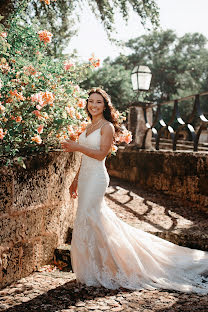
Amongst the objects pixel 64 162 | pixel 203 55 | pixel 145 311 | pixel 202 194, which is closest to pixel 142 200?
pixel 202 194

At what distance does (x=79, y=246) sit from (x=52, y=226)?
0.60 metres

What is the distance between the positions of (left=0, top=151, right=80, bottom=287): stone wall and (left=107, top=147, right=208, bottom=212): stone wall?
92.9 inches

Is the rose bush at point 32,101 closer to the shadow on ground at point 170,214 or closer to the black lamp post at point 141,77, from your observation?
the shadow on ground at point 170,214

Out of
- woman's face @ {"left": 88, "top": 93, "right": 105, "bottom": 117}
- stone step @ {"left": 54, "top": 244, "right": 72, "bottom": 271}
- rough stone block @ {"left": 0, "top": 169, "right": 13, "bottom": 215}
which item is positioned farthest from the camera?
stone step @ {"left": 54, "top": 244, "right": 72, "bottom": 271}

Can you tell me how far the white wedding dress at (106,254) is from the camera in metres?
3.01

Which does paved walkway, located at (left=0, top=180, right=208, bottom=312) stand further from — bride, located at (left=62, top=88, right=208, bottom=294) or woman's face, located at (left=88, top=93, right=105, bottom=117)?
woman's face, located at (left=88, top=93, right=105, bottom=117)

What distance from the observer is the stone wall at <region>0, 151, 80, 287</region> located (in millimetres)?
3006

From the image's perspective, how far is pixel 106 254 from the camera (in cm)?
304

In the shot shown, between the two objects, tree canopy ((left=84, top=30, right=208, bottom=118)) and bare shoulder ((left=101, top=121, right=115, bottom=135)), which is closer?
bare shoulder ((left=101, top=121, right=115, bottom=135))

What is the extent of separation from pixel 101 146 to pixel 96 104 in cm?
44

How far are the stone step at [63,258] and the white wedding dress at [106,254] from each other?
457 mm

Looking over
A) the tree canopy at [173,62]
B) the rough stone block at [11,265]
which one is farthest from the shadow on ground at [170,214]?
the tree canopy at [173,62]

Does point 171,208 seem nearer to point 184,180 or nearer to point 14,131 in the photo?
point 184,180

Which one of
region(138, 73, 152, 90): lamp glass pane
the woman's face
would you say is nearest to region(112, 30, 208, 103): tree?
region(138, 73, 152, 90): lamp glass pane
